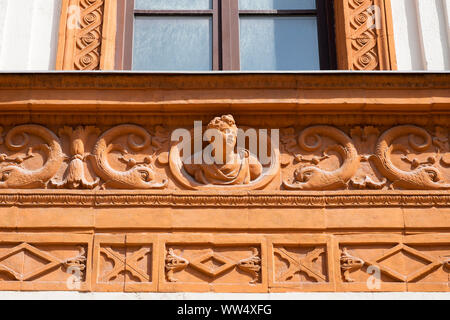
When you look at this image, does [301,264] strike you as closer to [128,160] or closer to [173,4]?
[128,160]

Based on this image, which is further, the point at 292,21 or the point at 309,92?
the point at 292,21

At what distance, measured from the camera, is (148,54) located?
764 centimetres

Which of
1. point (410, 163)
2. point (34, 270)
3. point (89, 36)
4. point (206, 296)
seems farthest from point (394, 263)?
point (89, 36)

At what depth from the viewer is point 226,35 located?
7652 mm

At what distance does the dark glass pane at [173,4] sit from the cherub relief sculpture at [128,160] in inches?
62.5

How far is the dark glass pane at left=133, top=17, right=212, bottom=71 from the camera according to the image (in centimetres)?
759

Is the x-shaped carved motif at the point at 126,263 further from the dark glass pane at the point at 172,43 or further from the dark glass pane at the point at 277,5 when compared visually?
the dark glass pane at the point at 277,5

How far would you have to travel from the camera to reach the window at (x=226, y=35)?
24.9ft

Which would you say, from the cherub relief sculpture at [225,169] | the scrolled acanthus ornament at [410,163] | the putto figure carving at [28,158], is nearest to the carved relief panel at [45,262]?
the putto figure carving at [28,158]

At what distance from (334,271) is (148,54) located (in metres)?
2.66

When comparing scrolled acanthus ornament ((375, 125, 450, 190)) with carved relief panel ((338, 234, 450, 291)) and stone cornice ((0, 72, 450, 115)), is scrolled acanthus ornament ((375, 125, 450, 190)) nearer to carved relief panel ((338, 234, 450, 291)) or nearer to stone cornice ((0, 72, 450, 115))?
stone cornice ((0, 72, 450, 115))

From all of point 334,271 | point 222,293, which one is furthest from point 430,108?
point 222,293

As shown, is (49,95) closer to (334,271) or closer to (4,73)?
(4,73)

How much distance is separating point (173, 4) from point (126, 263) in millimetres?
2744
